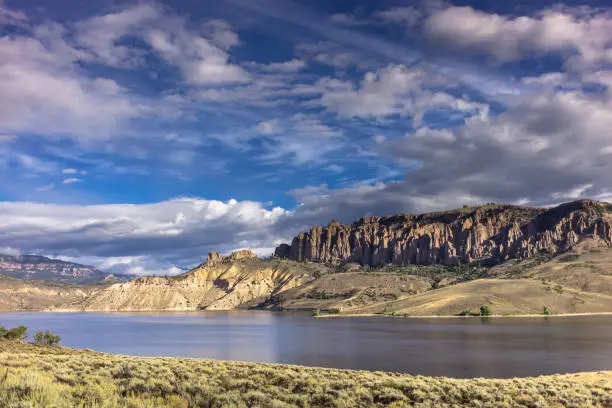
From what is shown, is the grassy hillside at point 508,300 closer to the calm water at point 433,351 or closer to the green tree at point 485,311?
the green tree at point 485,311

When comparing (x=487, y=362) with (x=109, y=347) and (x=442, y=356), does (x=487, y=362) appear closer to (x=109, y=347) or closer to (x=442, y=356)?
(x=442, y=356)

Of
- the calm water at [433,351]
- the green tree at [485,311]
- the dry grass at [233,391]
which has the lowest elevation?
the green tree at [485,311]

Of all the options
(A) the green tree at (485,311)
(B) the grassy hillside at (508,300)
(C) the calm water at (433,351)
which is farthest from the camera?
(B) the grassy hillside at (508,300)

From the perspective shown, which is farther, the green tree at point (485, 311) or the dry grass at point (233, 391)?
the green tree at point (485, 311)

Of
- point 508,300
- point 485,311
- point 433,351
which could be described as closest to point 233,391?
point 433,351

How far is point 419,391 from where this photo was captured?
21578 mm

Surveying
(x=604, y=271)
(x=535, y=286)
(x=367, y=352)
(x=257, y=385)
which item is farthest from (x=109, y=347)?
(x=604, y=271)

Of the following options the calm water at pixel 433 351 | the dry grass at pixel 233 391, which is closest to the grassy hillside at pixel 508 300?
the calm water at pixel 433 351

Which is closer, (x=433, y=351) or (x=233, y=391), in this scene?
(x=233, y=391)

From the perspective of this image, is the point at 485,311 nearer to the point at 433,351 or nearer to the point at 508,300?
the point at 508,300

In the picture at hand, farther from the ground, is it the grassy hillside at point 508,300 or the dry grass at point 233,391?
the dry grass at point 233,391

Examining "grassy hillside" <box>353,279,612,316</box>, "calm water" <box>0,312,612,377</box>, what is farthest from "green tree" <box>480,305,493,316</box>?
"calm water" <box>0,312,612,377</box>

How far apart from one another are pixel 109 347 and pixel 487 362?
57420mm

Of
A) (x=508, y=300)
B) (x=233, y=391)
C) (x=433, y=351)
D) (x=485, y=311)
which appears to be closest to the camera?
(x=233, y=391)
